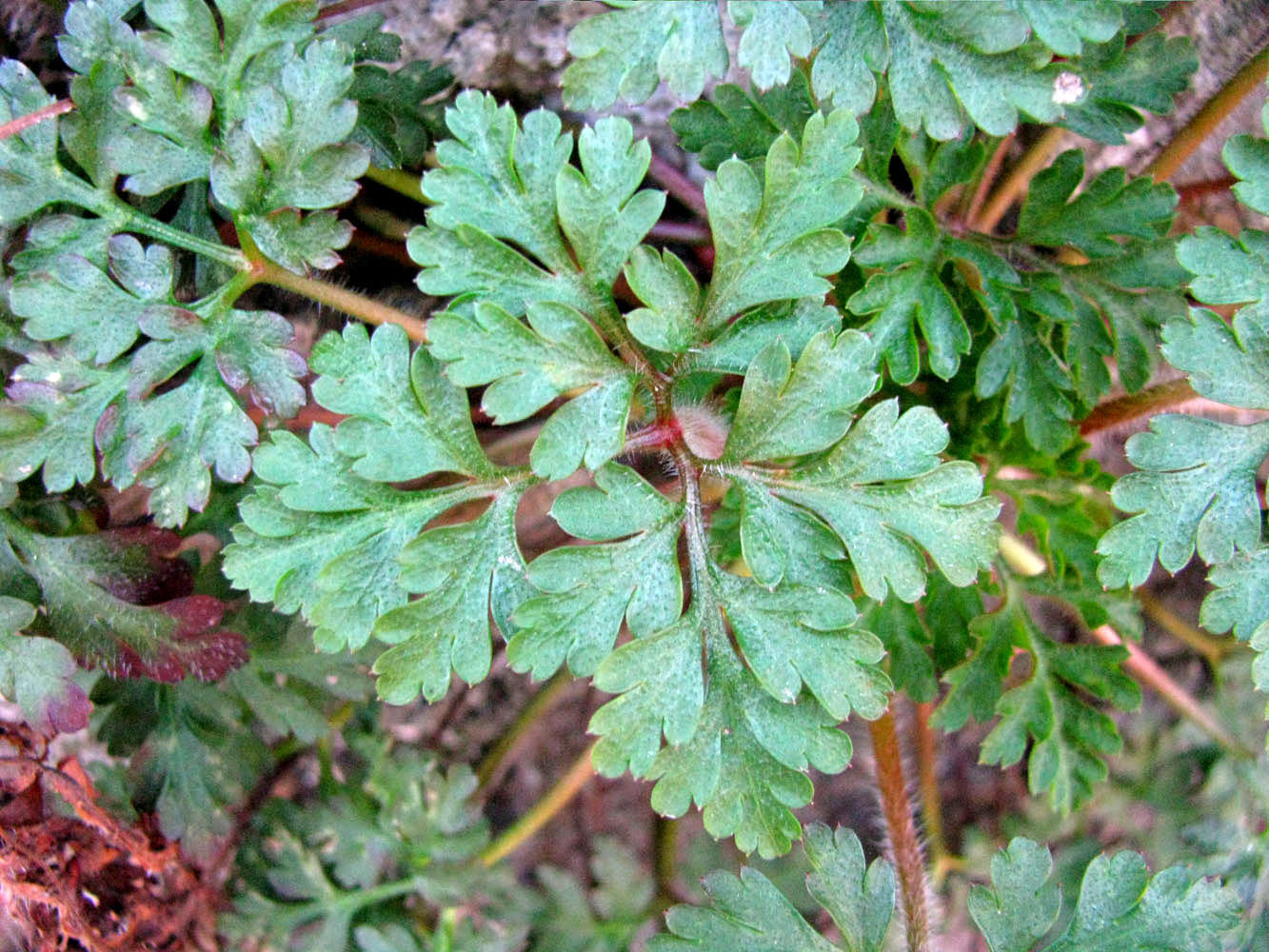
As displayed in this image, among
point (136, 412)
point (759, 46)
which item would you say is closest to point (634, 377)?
point (759, 46)

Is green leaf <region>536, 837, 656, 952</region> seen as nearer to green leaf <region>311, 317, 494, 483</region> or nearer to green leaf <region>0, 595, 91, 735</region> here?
green leaf <region>0, 595, 91, 735</region>

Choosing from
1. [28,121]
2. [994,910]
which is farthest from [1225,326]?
[28,121]

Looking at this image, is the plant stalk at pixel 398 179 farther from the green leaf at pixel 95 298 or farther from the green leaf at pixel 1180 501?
the green leaf at pixel 1180 501

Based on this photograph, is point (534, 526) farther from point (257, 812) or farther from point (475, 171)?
point (475, 171)

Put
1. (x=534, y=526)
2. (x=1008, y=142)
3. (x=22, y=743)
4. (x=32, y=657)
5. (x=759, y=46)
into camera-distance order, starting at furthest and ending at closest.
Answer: (x=534, y=526) → (x=1008, y=142) → (x=22, y=743) → (x=32, y=657) → (x=759, y=46)

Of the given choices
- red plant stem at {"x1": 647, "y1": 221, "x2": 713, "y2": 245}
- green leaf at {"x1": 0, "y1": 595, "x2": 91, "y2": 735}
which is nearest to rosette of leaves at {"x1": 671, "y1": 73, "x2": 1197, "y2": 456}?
red plant stem at {"x1": 647, "y1": 221, "x2": 713, "y2": 245}

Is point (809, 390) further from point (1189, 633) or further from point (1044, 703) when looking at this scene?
point (1189, 633)

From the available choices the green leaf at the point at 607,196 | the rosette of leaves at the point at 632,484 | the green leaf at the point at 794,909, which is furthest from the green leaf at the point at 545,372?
the green leaf at the point at 794,909
